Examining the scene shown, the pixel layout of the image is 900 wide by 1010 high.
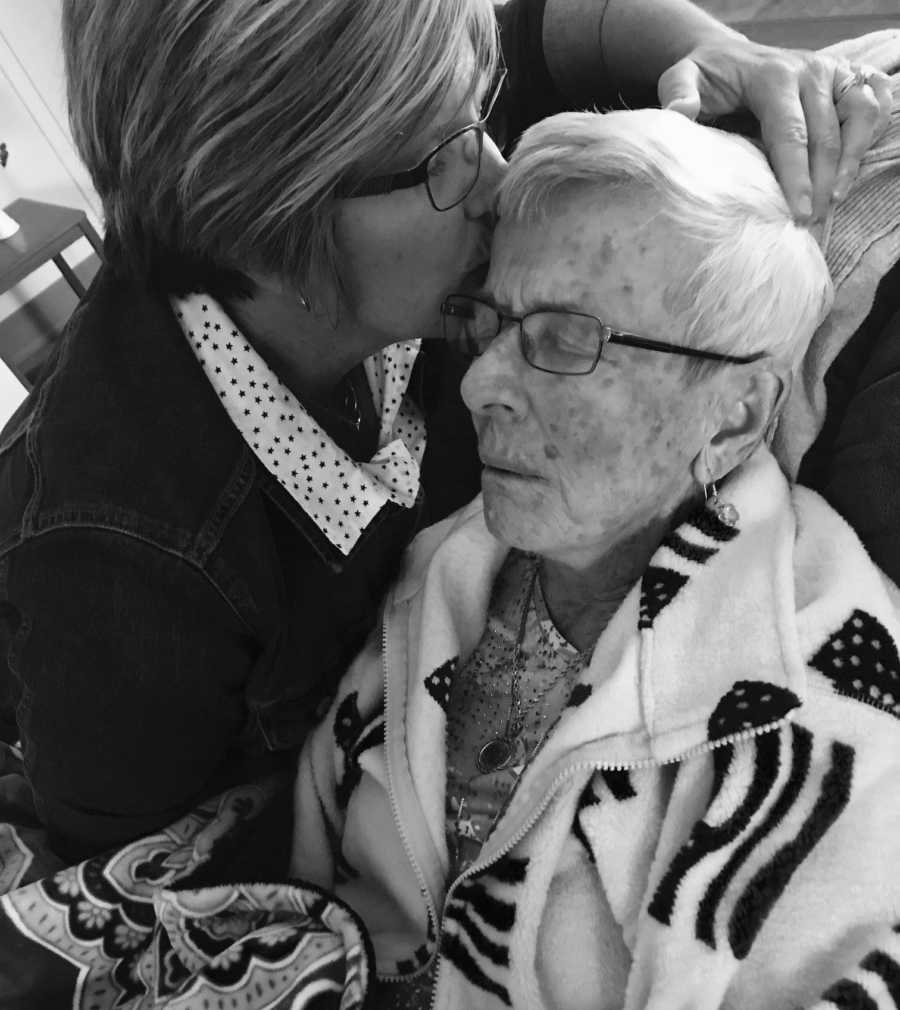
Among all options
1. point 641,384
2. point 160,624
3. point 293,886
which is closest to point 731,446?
point 641,384

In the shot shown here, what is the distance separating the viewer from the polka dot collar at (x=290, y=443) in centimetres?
104

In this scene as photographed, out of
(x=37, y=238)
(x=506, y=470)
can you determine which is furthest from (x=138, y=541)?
(x=37, y=238)

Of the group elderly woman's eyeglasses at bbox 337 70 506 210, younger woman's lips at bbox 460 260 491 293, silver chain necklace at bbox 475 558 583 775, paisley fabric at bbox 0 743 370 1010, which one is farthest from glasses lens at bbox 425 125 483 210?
paisley fabric at bbox 0 743 370 1010

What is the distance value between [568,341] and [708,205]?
0.70ft

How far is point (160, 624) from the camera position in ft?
3.19

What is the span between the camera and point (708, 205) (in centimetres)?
90

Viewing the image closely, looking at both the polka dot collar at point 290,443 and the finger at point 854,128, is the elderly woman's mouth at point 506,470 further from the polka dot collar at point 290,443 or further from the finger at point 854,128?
the finger at point 854,128

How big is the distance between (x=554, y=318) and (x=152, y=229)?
0.50 metres

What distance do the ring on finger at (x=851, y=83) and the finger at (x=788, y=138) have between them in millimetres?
53

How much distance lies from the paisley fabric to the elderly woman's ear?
78 cm

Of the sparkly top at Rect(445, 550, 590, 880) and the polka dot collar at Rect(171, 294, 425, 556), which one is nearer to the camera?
the polka dot collar at Rect(171, 294, 425, 556)

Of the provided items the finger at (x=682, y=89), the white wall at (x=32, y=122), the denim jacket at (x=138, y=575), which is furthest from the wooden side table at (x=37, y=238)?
the finger at (x=682, y=89)

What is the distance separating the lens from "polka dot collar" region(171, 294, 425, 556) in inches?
40.8

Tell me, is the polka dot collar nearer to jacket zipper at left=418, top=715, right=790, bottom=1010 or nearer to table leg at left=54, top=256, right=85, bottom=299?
jacket zipper at left=418, top=715, right=790, bottom=1010
